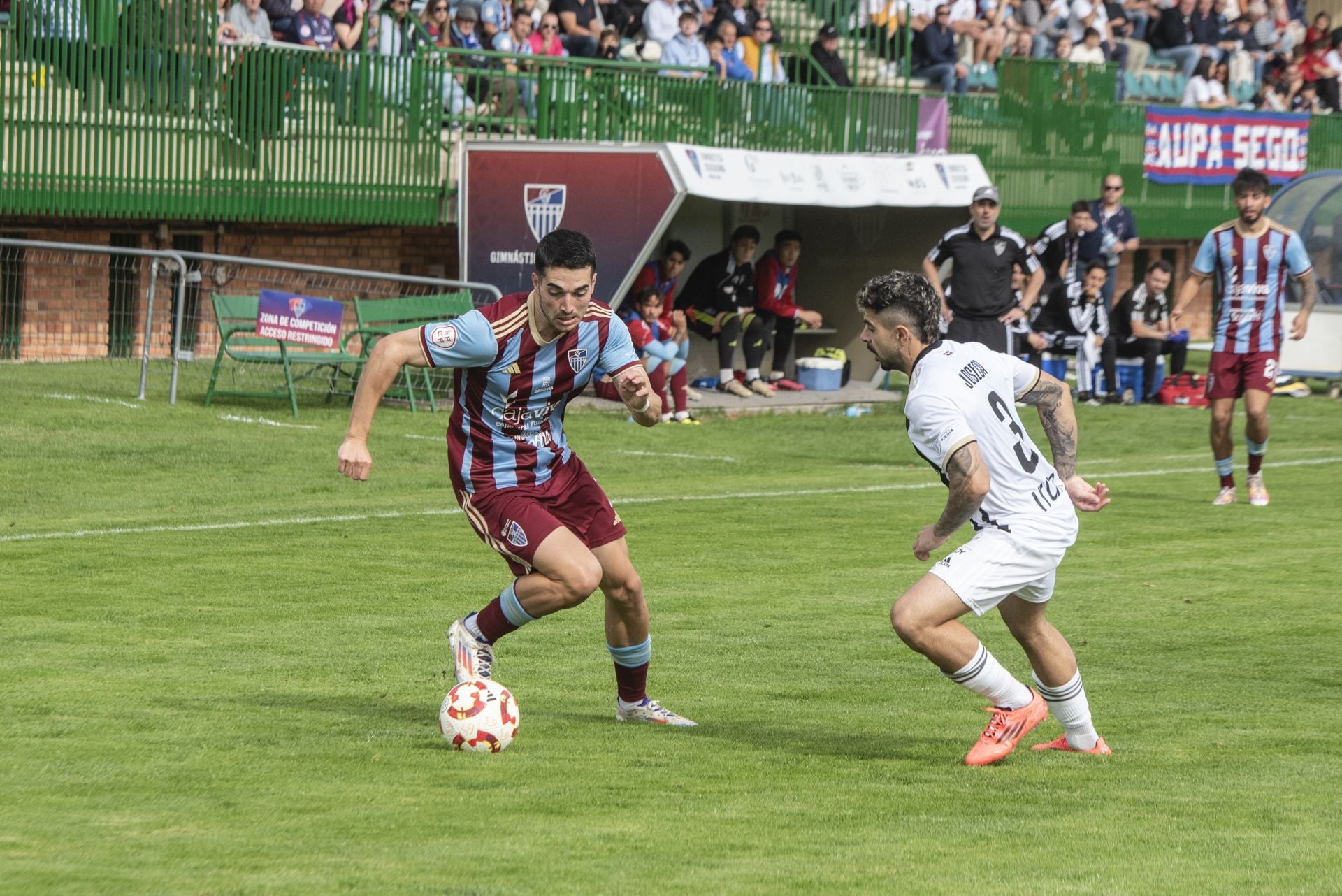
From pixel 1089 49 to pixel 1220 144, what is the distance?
2.60m

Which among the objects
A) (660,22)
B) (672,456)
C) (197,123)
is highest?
(660,22)

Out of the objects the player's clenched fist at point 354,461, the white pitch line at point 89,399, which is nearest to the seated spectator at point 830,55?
the white pitch line at point 89,399

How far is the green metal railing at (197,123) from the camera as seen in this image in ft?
63.6

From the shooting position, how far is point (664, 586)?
10.3 meters

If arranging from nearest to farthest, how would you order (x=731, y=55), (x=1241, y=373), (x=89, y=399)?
(x=1241, y=373) < (x=89, y=399) < (x=731, y=55)

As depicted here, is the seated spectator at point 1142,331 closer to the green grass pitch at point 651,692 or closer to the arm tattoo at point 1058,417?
the green grass pitch at point 651,692

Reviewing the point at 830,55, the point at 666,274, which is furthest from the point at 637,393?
the point at 830,55

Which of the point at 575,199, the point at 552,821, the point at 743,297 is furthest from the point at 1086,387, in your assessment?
the point at 552,821

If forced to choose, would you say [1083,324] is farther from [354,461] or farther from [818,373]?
[354,461]

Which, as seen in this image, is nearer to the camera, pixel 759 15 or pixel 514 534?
pixel 514 534

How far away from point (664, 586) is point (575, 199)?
993 cm

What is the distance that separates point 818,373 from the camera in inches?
862

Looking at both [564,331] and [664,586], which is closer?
[564,331]

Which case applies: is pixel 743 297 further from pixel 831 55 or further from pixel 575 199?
pixel 831 55
